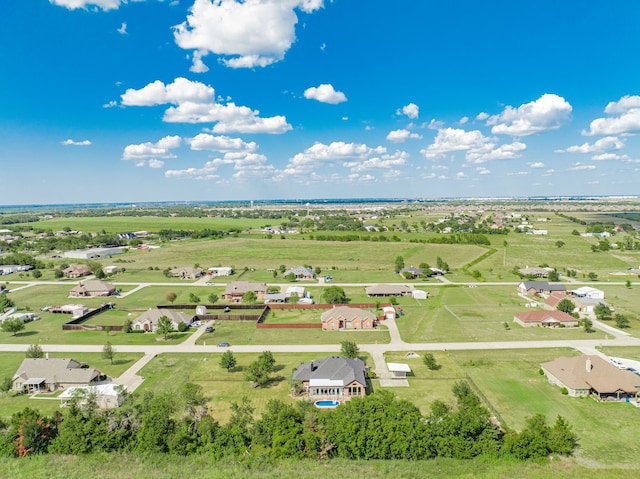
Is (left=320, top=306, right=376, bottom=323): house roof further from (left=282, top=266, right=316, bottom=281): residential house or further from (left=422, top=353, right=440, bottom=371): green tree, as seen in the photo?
(left=282, top=266, right=316, bottom=281): residential house

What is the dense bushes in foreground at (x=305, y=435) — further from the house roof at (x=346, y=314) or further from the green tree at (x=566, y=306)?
the green tree at (x=566, y=306)

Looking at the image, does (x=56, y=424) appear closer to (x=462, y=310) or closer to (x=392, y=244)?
(x=462, y=310)

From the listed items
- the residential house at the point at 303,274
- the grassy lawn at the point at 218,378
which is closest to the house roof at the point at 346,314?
the grassy lawn at the point at 218,378

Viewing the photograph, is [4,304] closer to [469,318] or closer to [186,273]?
[186,273]

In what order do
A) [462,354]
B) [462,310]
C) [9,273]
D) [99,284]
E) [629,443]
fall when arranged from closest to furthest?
1. [629,443]
2. [462,354]
3. [462,310]
4. [99,284]
5. [9,273]

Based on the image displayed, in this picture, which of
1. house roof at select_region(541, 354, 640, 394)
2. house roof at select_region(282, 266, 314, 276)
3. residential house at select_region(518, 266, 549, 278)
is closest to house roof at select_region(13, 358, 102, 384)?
house roof at select_region(541, 354, 640, 394)

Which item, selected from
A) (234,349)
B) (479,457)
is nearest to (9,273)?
(234,349)
